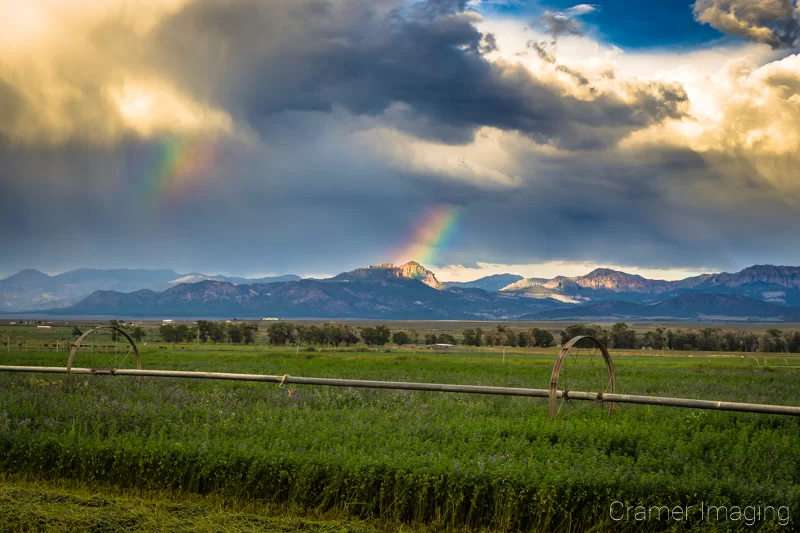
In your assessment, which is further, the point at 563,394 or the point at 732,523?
the point at 563,394

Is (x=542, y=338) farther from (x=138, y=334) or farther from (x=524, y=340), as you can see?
(x=138, y=334)

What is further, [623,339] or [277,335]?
[623,339]

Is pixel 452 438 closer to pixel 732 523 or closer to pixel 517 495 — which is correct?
pixel 517 495

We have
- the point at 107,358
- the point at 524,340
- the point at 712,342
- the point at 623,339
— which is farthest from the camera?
the point at 524,340

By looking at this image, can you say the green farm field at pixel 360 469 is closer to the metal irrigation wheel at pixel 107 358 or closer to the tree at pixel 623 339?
the metal irrigation wheel at pixel 107 358

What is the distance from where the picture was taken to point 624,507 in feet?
28.8

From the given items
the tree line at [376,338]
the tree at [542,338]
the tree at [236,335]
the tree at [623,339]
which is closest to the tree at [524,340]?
the tree line at [376,338]

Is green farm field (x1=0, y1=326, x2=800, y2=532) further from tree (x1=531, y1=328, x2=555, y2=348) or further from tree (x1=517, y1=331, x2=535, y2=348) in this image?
tree (x1=531, y1=328, x2=555, y2=348)

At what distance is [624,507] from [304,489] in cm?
440

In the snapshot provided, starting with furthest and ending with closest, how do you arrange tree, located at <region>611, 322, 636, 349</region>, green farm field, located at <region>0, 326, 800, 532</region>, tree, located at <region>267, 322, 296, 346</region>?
1. tree, located at <region>611, 322, 636, 349</region>
2. tree, located at <region>267, 322, 296, 346</region>
3. green farm field, located at <region>0, 326, 800, 532</region>

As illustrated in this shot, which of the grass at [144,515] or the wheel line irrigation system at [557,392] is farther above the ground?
the wheel line irrigation system at [557,392]

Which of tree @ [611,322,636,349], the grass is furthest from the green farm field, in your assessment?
tree @ [611,322,636,349]

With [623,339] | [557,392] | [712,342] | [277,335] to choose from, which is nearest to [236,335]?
[277,335]

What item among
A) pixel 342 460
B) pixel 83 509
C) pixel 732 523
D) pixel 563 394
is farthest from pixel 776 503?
pixel 83 509
